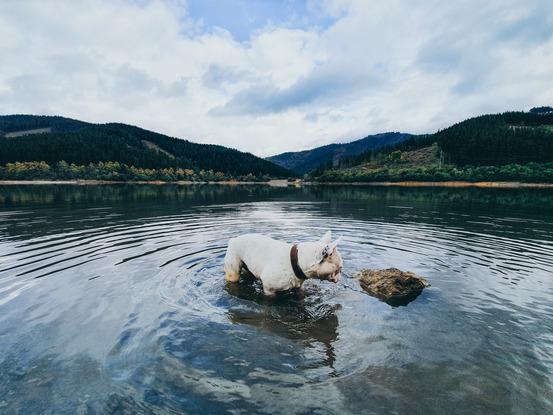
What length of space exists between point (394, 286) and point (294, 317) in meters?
3.88

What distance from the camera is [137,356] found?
640 centimetres

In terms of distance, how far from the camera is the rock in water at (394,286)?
974 centimetres

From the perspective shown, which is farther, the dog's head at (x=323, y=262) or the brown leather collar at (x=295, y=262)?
the brown leather collar at (x=295, y=262)

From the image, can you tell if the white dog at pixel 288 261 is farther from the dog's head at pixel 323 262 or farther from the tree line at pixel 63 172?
the tree line at pixel 63 172

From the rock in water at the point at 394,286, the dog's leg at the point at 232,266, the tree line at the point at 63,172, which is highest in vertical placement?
the tree line at the point at 63,172

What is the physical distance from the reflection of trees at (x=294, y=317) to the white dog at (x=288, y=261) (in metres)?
0.49

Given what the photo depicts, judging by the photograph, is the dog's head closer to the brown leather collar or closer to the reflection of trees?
the brown leather collar

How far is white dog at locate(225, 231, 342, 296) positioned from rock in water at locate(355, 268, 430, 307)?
2.36 metres

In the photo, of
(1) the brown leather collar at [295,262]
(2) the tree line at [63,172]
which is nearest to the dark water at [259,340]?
(1) the brown leather collar at [295,262]

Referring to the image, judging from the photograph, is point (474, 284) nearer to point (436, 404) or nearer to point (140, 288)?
point (436, 404)

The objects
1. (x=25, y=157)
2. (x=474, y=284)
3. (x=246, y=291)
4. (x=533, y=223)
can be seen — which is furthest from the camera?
(x=25, y=157)

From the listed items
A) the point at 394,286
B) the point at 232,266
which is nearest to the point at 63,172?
the point at 232,266

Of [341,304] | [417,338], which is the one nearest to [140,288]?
[341,304]

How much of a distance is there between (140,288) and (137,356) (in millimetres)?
4215
